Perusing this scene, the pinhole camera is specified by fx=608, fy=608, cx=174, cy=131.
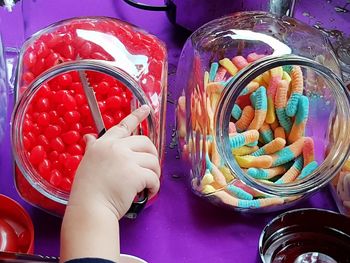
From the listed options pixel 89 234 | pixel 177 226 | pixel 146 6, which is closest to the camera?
pixel 89 234

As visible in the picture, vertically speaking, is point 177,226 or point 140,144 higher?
point 140,144

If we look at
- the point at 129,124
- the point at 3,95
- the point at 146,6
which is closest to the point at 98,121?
the point at 129,124

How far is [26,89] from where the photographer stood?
1.73 feet

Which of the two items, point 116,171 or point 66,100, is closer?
point 116,171

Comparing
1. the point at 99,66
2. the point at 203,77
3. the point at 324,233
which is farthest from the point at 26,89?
the point at 324,233

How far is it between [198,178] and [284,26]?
7.1 inches

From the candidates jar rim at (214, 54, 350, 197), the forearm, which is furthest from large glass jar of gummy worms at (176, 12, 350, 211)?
the forearm

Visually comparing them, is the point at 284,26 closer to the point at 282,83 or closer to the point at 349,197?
the point at 282,83

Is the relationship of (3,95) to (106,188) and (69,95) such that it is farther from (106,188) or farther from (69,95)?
(106,188)

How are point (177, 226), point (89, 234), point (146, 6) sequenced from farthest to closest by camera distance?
point (146, 6) → point (177, 226) → point (89, 234)

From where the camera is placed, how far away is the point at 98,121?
52 centimetres

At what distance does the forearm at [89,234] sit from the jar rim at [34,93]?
0.08 metres

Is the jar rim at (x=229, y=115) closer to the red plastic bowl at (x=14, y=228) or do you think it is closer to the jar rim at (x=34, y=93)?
the jar rim at (x=34, y=93)

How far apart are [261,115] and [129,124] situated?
0.13m
